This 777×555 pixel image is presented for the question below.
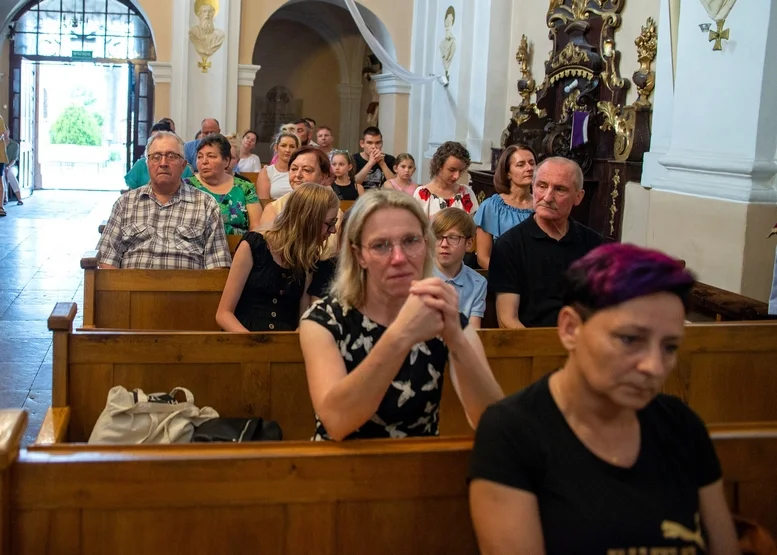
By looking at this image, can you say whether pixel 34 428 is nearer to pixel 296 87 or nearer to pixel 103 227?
pixel 103 227

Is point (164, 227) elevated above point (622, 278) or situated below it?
below

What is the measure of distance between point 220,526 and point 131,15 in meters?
16.4

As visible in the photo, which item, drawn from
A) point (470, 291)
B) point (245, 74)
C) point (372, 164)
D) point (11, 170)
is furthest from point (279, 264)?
point (11, 170)

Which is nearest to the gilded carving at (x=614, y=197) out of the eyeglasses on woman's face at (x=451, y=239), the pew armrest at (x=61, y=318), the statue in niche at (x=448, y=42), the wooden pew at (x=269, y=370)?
the eyeglasses on woman's face at (x=451, y=239)

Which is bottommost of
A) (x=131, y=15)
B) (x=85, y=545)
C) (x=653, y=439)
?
(x=85, y=545)

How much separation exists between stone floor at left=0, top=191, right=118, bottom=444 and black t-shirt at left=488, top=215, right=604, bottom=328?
2.29m

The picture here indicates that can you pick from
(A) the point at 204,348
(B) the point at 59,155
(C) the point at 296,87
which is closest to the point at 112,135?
(B) the point at 59,155

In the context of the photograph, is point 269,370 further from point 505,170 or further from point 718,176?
point 718,176

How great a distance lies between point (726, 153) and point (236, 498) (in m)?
4.93

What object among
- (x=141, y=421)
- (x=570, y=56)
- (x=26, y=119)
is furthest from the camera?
(x=26, y=119)

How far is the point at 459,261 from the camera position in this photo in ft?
13.8

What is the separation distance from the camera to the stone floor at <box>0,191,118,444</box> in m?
5.68

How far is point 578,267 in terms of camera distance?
1.85 metres

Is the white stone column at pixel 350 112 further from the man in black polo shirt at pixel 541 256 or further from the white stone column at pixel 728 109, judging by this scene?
the man in black polo shirt at pixel 541 256
